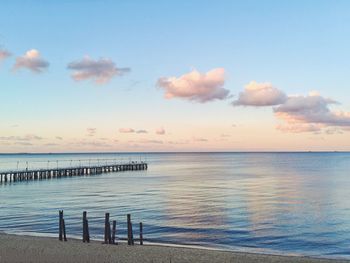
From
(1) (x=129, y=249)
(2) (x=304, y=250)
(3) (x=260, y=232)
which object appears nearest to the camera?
(1) (x=129, y=249)

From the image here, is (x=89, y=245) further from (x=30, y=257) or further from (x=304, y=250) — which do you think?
(x=304, y=250)

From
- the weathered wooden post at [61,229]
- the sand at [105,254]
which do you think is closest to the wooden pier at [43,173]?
the weathered wooden post at [61,229]

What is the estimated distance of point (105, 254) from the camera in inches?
758

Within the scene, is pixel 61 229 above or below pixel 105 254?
above

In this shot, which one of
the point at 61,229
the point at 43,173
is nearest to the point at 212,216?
the point at 61,229

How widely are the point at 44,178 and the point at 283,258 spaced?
74466 mm

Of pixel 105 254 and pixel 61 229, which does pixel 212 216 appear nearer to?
pixel 61 229

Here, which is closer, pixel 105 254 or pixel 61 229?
pixel 105 254

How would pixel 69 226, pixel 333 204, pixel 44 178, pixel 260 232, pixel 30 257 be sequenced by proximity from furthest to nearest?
1. pixel 44 178
2. pixel 333 204
3. pixel 69 226
4. pixel 260 232
5. pixel 30 257

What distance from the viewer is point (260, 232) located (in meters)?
29.7

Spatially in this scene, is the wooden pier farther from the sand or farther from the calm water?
the sand

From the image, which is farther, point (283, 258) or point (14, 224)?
point (14, 224)

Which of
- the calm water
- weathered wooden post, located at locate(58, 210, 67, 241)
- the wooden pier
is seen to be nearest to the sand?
weathered wooden post, located at locate(58, 210, 67, 241)

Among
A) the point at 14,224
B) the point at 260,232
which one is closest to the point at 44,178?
the point at 14,224
